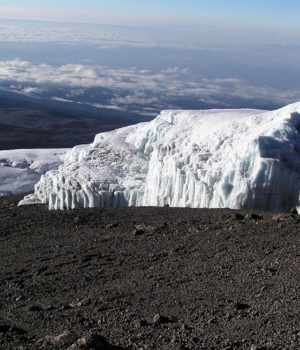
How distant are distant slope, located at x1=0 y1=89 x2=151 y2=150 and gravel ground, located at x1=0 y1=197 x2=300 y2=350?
66140 mm

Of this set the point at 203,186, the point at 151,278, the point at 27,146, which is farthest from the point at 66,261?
the point at 27,146

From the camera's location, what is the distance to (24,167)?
34.9 meters

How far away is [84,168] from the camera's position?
23.9m

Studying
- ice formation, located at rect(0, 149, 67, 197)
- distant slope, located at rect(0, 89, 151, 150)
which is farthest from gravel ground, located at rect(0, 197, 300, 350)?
distant slope, located at rect(0, 89, 151, 150)

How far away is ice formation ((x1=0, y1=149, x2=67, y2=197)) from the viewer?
31.4m

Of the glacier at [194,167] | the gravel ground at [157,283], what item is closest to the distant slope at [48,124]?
the glacier at [194,167]

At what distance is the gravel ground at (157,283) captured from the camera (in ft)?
26.9

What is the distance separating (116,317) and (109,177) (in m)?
13.9

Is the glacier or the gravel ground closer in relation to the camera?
the gravel ground

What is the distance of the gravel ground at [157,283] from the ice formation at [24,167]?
Answer: 1324cm

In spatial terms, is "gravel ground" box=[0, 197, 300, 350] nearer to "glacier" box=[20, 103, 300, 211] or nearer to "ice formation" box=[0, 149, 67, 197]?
"glacier" box=[20, 103, 300, 211]

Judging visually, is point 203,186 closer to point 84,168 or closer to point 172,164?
point 172,164

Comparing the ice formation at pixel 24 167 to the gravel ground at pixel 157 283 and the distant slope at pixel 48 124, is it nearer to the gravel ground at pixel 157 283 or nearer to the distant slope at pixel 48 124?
the gravel ground at pixel 157 283

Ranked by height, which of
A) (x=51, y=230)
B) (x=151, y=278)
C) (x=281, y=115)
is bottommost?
(x=51, y=230)
